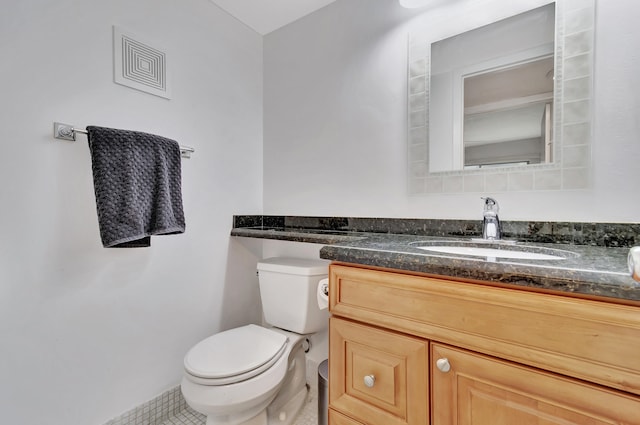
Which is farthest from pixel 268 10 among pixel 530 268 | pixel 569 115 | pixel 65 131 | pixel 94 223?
pixel 530 268

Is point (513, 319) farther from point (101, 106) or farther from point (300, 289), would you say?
point (101, 106)

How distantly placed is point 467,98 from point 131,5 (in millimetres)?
1551

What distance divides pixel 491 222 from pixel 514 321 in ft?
1.85

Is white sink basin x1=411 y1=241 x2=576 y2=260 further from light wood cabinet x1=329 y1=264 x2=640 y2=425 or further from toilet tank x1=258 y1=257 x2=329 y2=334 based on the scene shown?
toilet tank x1=258 y1=257 x2=329 y2=334

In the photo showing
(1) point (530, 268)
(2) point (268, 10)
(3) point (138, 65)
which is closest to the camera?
(1) point (530, 268)

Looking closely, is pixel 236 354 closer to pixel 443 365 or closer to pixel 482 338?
pixel 443 365

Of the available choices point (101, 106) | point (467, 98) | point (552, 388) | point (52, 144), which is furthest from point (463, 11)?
point (52, 144)

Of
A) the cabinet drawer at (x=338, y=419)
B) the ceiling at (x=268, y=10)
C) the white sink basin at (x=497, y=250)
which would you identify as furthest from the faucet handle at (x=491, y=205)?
the ceiling at (x=268, y=10)

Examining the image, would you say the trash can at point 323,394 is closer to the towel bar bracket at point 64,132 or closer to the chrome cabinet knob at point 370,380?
the chrome cabinet knob at point 370,380

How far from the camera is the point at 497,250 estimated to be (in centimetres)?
105

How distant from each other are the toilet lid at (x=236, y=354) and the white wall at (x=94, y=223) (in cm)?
34

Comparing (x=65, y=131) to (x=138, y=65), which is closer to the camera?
(x=65, y=131)

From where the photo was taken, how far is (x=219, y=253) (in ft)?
5.46

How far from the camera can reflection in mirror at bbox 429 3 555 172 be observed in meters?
1.10
